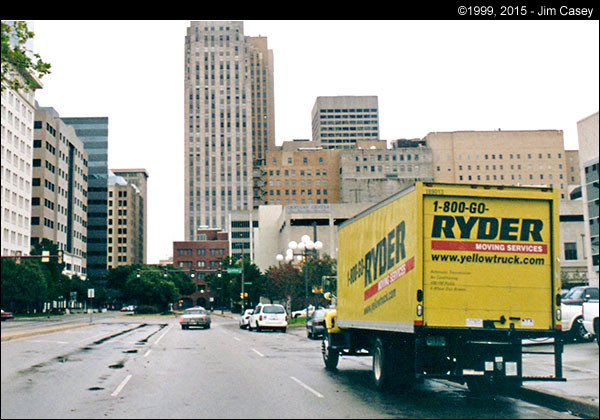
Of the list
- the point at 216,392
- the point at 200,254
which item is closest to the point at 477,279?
the point at 216,392

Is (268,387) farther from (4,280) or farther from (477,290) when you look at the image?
(4,280)

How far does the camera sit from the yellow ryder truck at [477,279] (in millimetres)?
11414

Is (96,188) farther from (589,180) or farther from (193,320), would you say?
(589,180)

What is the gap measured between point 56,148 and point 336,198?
256 ft

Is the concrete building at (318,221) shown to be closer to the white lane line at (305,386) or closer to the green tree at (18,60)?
the white lane line at (305,386)

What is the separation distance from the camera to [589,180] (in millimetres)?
52500

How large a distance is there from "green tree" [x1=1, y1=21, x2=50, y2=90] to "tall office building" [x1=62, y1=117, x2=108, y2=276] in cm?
16453

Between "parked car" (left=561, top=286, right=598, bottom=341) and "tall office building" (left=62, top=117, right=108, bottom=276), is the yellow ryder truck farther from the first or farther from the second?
"tall office building" (left=62, top=117, right=108, bottom=276)

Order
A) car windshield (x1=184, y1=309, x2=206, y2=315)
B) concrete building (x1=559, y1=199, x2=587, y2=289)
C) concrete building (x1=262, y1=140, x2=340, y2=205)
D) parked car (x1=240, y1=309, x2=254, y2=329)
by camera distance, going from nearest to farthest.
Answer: parked car (x1=240, y1=309, x2=254, y2=329) < car windshield (x1=184, y1=309, x2=206, y2=315) < concrete building (x1=559, y1=199, x2=587, y2=289) < concrete building (x1=262, y1=140, x2=340, y2=205)

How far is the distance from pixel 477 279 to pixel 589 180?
150 ft

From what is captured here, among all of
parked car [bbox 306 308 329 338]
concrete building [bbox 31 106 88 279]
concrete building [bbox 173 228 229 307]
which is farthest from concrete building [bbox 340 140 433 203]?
parked car [bbox 306 308 329 338]

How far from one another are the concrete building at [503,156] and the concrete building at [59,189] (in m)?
89.9

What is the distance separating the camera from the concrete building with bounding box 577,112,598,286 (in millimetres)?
43625

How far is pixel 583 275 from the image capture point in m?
78.8
